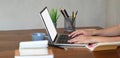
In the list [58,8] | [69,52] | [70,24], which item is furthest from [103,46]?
[58,8]

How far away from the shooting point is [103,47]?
4.40 feet

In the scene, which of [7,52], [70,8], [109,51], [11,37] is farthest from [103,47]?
[70,8]

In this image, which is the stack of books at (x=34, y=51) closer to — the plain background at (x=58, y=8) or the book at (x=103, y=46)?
the book at (x=103, y=46)

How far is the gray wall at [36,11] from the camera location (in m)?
2.63

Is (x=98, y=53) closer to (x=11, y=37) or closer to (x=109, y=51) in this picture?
(x=109, y=51)

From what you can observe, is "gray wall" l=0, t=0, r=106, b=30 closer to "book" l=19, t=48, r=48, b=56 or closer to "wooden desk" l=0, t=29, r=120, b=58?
"wooden desk" l=0, t=29, r=120, b=58

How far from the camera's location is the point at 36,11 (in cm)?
269

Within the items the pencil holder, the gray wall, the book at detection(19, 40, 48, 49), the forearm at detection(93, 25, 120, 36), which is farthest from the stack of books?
the gray wall

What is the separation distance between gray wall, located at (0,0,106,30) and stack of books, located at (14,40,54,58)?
1.34 meters

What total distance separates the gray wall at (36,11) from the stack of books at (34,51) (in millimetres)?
1345

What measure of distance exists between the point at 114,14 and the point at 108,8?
15cm

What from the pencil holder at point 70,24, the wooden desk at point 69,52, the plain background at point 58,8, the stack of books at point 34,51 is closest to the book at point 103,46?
the wooden desk at point 69,52

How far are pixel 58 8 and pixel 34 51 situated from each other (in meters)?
1.51

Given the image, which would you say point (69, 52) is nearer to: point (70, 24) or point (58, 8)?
point (70, 24)
